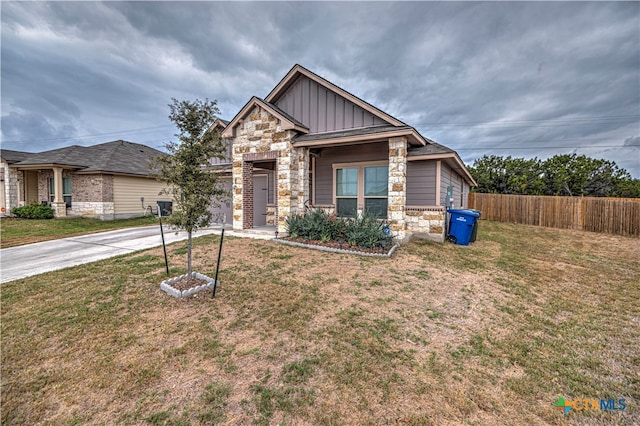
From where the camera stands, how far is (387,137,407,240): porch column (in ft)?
24.6

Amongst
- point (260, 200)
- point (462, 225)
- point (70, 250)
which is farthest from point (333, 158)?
point (70, 250)

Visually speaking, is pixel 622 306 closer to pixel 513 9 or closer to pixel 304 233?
pixel 304 233

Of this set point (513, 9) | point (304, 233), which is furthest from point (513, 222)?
point (304, 233)

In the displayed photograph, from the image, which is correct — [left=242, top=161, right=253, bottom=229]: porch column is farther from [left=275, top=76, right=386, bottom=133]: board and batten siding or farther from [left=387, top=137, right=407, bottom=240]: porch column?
[left=387, top=137, right=407, bottom=240]: porch column

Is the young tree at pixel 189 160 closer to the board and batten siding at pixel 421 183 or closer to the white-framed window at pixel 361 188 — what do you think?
the white-framed window at pixel 361 188

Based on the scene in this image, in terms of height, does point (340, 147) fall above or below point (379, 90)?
below

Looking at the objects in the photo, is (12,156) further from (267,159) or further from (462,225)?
(462,225)

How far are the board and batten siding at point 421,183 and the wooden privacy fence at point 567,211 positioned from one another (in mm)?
10035

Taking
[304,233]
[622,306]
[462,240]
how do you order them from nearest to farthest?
1. [622,306]
2. [304,233]
3. [462,240]

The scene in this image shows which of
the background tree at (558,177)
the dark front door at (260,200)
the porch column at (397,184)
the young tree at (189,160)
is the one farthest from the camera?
the background tree at (558,177)

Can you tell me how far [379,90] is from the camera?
1193 inches

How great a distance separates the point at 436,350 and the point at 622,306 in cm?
402

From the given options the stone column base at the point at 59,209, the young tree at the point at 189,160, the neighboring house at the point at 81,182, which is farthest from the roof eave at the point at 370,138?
the stone column base at the point at 59,209

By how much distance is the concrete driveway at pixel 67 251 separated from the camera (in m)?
5.59
